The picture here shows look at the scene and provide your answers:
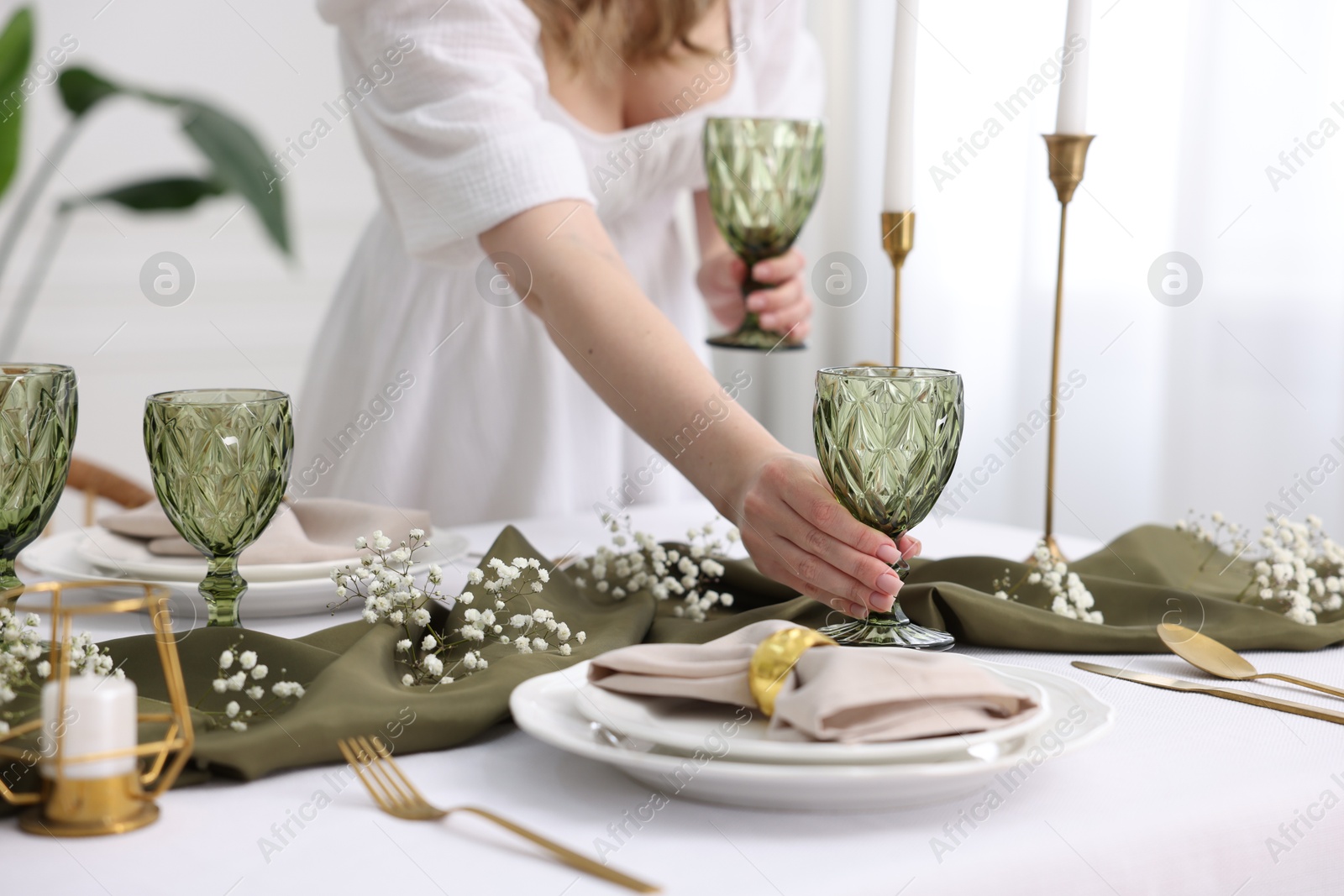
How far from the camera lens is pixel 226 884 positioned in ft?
1.63

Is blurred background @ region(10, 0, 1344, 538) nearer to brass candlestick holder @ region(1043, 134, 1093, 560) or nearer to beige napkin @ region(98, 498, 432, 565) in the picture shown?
brass candlestick holder @ region(1043, 134, 1093, 560)

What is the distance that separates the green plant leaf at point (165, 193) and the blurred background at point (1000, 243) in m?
0.25

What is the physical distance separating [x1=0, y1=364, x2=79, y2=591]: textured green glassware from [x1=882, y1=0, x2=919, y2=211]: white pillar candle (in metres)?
0.65

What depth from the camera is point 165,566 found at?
948mm

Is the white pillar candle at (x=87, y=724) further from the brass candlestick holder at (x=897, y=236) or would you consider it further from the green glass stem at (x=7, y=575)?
the brass candlestick holder at (x=897, y=236)

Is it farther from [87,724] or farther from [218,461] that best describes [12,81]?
[87,724]

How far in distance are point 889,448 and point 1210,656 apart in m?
0.25

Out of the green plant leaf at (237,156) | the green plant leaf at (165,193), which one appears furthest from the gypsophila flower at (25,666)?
the green plant leaf at (165,193)

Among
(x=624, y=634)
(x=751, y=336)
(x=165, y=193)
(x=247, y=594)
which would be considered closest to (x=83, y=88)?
(x=165, y=193)

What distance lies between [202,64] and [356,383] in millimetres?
1767

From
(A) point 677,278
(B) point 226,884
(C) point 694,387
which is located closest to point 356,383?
(A) point 677,278

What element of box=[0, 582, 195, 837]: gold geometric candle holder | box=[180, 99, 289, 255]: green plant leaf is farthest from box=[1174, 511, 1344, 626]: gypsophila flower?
box=[180, 99, 289, 255]: green plant leaf

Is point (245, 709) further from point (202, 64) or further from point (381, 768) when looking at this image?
point (202, 64)

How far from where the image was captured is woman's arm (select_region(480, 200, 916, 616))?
0.80m
